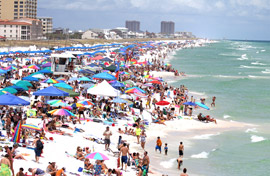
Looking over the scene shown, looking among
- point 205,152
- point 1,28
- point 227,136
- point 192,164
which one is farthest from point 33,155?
point 1,28

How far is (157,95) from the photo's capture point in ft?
102

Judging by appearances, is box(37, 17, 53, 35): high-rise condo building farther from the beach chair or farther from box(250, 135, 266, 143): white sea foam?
the beach chair

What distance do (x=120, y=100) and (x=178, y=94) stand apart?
11619 millimetres

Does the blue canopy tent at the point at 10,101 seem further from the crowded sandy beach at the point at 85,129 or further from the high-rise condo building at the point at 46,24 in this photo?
the high-rise condo building at the point at 46,24

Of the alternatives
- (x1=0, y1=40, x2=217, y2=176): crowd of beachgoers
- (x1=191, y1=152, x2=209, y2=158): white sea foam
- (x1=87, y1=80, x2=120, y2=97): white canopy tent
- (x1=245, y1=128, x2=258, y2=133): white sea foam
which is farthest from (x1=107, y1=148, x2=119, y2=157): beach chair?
(x1=245, y1=128, x2=258, y2=133): white sea foam

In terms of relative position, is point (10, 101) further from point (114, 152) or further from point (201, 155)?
A: point (201, 155)

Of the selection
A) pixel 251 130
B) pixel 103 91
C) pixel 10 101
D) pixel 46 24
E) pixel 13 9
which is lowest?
pixel 251 130

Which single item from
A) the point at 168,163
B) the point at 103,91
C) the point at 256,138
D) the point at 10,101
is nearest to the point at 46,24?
the point at 103,91

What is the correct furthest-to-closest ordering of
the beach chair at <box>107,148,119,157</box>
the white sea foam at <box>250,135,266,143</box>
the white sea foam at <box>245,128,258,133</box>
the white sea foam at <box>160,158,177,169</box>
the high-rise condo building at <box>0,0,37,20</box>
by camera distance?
the high-rise condo building at <box>0,0,37,20</box>, the white sea foam at <box>245,128,258,133</box>, the white sea foam at <box>250,135,266,143</box>, the white sea foam at <box>160,158,177,169</box>, the beach chair at <box>107,148,119,157</box>

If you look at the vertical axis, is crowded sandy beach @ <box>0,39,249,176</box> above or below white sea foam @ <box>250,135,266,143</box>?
above

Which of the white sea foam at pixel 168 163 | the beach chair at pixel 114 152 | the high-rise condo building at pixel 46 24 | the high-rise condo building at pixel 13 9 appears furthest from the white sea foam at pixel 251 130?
the high-rise condo building at pixel 46 24

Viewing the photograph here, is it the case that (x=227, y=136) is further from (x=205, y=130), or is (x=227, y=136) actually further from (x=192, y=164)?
(x=192, y=164)

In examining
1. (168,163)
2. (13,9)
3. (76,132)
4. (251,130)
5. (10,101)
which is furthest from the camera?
(13,9)

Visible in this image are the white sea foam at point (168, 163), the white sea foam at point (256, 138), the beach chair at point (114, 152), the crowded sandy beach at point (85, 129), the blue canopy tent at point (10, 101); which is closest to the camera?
the crowded sandy beach at point (85, 129)
